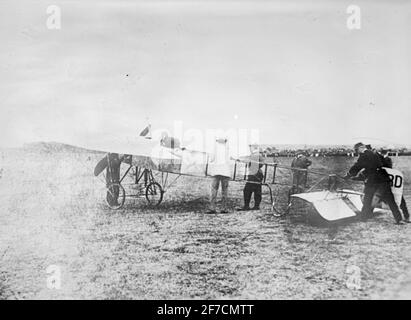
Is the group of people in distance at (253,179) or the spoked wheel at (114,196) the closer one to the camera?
the group of people in distance at (253,179)

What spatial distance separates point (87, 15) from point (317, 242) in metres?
3.47

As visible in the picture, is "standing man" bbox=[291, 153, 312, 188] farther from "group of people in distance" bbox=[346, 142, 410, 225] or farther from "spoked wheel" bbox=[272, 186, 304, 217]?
"group of people in distance" bbox=[346, 142, 410, 225]

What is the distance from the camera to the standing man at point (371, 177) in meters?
3.70

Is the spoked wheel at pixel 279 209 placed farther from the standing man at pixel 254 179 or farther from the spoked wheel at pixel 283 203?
the standing man at pixel 254 179

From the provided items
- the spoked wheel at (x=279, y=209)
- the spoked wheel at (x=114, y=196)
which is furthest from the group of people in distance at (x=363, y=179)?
the spoked wheel at (x=114, y=196)

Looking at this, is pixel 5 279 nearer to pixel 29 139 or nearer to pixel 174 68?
pixel 29 139

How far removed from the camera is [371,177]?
379 cm

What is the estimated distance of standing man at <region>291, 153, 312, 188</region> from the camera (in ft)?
12.1

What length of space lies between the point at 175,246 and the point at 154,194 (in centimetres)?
84

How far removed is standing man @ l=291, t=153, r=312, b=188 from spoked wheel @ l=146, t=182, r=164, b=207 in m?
1.57

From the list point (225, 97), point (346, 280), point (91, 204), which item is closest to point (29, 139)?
point (91, 204)

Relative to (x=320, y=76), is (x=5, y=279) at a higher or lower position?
lower

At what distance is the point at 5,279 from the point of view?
3.38 metres

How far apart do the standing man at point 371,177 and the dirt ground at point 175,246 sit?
0.11 m
